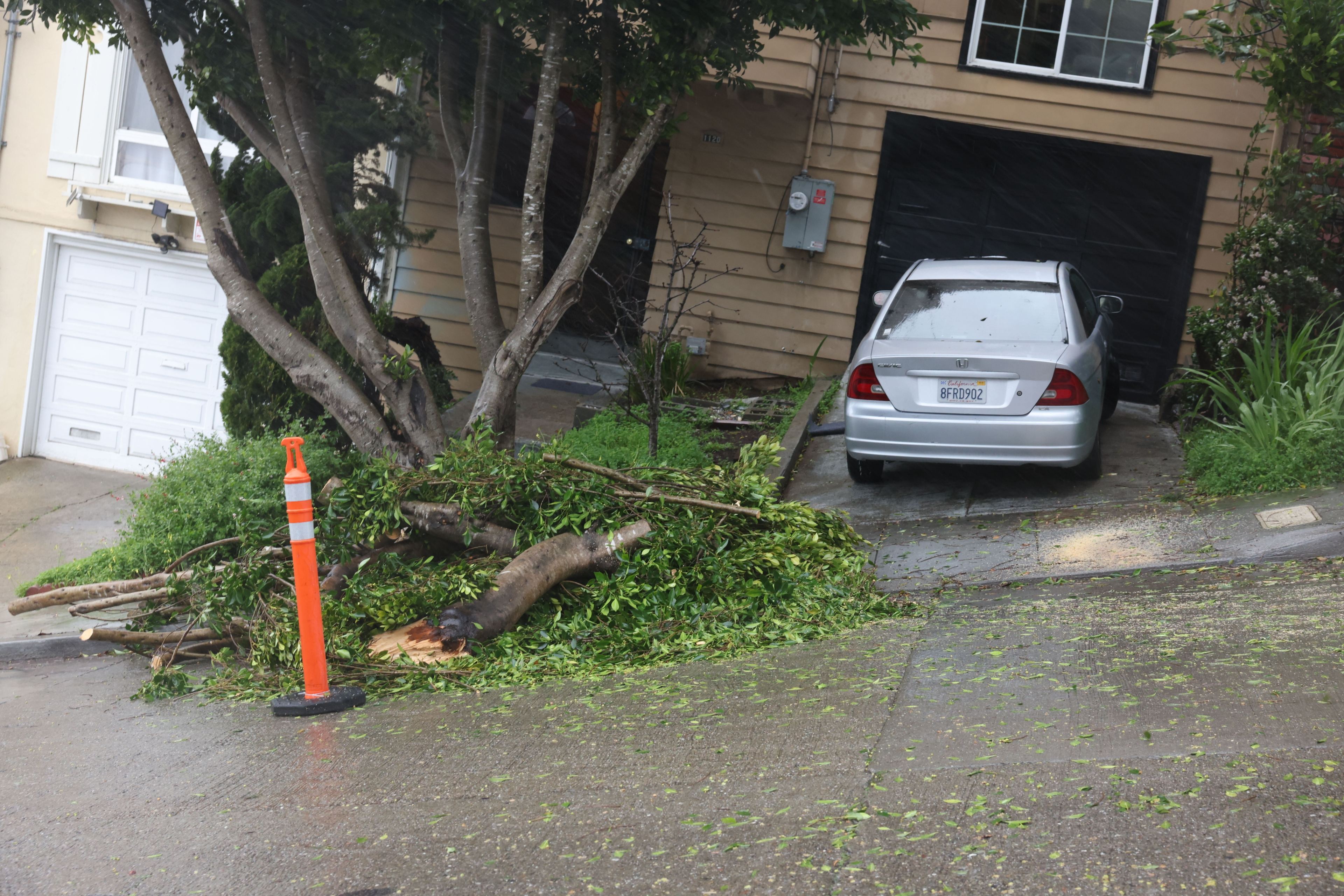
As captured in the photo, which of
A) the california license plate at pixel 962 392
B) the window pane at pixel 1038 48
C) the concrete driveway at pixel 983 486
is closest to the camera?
the california license plate at pixel 962 392

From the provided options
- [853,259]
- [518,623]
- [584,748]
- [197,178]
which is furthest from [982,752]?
[853,259]

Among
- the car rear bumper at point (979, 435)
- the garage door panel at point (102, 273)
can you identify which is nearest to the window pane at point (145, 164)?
the garage door panel at point (102, 273)

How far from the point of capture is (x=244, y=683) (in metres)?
5.53

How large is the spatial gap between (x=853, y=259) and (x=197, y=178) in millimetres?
6975

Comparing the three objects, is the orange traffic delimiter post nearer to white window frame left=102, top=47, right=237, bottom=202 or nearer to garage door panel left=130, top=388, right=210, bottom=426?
garage door panel left=130, top=388, right=210, bottom=426

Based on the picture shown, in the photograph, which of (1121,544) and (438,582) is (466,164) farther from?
(1121,544)

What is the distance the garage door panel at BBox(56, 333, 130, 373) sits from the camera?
12.7 m

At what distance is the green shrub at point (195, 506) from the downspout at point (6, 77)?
21.3 ft

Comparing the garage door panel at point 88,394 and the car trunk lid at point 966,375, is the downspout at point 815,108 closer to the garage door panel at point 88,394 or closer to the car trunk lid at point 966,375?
the car trunk lid at point 966,375

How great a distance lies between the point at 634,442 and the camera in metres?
9.26

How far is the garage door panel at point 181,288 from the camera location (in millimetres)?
12461

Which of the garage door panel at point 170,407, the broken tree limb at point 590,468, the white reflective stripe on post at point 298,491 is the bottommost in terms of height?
the garage door panel at point 170,407

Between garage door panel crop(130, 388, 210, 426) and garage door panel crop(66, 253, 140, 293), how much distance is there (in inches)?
49.5

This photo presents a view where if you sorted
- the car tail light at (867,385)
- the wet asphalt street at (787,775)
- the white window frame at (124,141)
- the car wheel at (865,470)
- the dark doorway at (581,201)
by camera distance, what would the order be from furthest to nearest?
the dark doorway at (581,201) < the white window frame at (124,141) < the car wheel at (865,470) < the car tail light at (867,385) < the wet asphalt street at (787,775)
